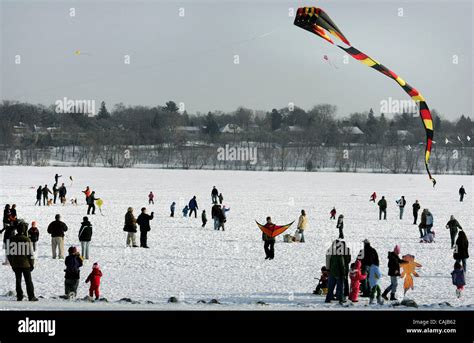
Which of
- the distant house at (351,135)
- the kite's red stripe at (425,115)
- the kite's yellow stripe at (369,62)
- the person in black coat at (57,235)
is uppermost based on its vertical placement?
the distant house at (351,135)

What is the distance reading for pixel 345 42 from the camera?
10.8 metres

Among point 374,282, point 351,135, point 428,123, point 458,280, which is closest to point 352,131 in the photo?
point 351,135

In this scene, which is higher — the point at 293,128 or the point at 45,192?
the point at 293,128

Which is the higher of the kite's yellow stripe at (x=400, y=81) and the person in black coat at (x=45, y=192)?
the kite's yellow stripe at (x=400, y=81)

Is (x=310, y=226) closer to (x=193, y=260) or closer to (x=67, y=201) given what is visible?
(x=193, y=260)

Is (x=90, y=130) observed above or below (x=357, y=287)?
above

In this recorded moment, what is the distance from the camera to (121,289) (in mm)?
12375

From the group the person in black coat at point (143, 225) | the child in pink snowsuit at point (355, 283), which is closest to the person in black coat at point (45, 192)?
the person in black coat at point (143, 225)

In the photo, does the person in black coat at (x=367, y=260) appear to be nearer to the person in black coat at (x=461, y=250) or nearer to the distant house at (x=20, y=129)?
the person in black coat at (x=461, y=250)

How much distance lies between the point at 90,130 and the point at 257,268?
121858 millimetres

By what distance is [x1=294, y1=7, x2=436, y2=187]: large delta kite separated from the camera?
1088 centimetres

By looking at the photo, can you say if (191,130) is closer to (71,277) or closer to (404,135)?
(404,135)

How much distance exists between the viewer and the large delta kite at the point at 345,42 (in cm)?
1088

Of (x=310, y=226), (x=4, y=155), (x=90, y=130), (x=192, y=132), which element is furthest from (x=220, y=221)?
(x=192, y=132)
